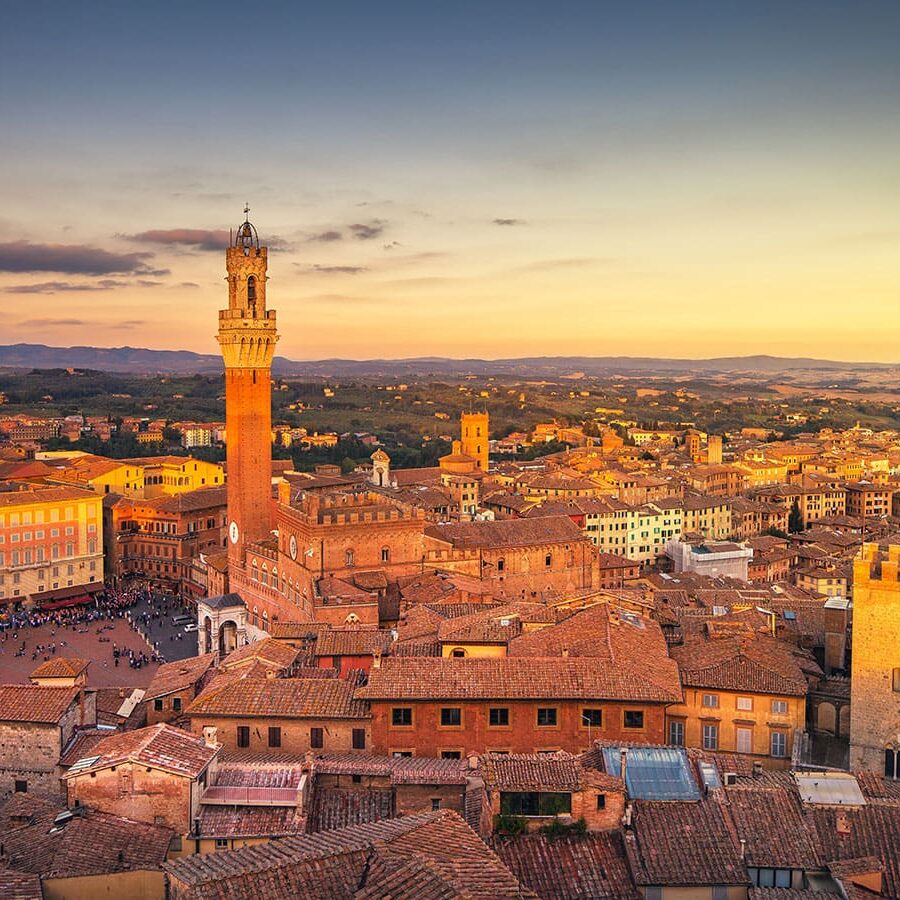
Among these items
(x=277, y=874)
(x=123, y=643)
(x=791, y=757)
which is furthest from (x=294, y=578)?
(x=277, y=874)

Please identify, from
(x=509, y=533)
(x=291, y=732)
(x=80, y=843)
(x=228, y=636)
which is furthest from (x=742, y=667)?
(x=228, y=636)

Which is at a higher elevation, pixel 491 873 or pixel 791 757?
pixel 491 873

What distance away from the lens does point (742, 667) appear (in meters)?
24.4

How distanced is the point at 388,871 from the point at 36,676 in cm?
1757

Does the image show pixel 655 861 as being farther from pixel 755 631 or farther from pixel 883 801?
pixel 755 631

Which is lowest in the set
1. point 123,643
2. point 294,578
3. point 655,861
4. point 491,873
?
point 123,643

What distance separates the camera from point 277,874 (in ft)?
40.4

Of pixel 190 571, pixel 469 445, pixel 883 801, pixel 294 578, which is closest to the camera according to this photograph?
pixel 883 801

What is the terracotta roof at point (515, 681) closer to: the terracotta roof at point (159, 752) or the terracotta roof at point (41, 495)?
the terracotta roof at point (159, 752)

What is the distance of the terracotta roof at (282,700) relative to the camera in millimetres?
22188

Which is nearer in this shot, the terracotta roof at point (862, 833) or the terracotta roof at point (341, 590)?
the terracotta roof at point (862, 833)

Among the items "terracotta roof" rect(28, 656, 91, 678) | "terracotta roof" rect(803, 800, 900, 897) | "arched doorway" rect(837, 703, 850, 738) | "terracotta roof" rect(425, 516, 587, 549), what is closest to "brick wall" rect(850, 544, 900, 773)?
"arched doorway" rect(837, 703, 850, 738)

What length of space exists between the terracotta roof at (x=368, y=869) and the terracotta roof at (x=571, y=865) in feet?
5.24

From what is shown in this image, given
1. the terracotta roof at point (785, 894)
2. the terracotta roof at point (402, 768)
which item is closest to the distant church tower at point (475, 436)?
the terracotta roof at point (402, 768)
